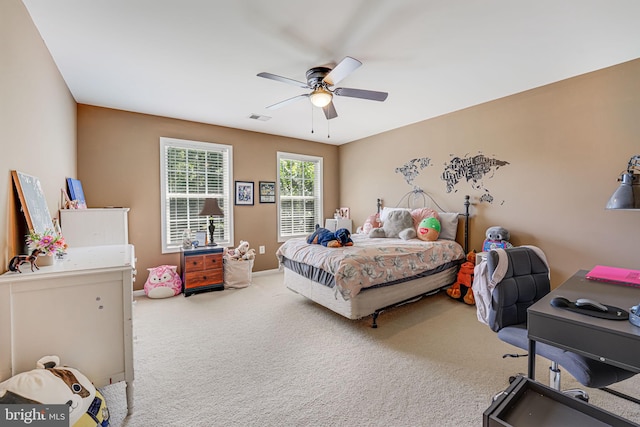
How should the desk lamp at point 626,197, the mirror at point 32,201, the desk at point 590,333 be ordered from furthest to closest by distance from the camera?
1. the desk lamp at point 626,197
2. the mirror at point 32,201
3. the desk at point 590,333

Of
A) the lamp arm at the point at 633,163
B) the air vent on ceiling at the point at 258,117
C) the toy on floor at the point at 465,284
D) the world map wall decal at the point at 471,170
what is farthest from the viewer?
the air vent on ceiling at the point at 258,117

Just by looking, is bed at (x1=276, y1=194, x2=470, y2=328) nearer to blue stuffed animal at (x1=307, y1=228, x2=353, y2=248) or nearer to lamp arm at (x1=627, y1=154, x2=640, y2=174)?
blue stuffed animal at (x1=307, y1=228, x2=353, y2=248)

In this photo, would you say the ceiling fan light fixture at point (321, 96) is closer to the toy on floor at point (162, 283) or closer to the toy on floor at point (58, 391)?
the toy on floor at point (58, 391)

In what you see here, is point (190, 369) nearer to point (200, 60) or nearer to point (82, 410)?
point (82, 410)

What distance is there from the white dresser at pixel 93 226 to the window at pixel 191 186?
1.18m

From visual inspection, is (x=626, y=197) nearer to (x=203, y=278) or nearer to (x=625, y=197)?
(x=625, y=197)

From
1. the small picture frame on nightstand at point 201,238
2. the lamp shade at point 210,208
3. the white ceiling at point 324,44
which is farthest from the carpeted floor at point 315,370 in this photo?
the white ceiling at point 324,44

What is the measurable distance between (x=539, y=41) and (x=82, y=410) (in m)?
3.89

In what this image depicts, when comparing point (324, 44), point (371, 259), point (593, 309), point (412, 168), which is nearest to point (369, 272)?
point (371, 259)

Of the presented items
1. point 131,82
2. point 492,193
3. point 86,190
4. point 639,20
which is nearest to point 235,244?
point 86,190

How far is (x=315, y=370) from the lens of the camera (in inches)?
85.0

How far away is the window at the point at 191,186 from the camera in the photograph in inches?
165

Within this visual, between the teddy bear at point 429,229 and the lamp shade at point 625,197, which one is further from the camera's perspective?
the teddy bear at point 429,229

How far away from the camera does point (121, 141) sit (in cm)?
382
